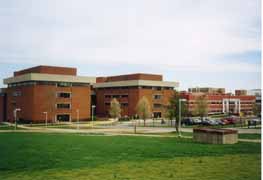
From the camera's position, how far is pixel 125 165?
5254mm

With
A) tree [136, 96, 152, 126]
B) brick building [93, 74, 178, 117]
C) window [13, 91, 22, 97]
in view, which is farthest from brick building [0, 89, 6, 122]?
brick building [93, 74, 178, 117]

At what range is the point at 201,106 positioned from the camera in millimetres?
16359

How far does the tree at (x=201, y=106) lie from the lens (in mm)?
16094

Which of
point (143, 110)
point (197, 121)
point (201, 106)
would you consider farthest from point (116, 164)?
point (143, 110)

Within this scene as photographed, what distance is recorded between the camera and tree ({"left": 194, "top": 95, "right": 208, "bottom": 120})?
16094 mm

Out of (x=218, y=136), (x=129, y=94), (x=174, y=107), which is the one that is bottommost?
(x=218, y=136)

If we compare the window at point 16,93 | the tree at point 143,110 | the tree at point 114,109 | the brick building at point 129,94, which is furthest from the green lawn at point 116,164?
the brick building at point 129,94

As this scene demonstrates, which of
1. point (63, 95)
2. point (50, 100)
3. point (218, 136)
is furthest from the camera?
point (63, 95)

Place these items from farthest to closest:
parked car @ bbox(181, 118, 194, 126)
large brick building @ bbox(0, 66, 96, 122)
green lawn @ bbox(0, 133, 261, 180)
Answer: parked car @ bbox(181, 118, 194, 126) < large brick building @ bbox(0, 66, 96, 122) < green lawn @ bbox(0, 133, 261, 180)

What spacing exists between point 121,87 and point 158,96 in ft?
9.05

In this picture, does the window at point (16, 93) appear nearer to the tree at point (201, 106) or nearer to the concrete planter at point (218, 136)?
the concrete planter at point (218, 136)

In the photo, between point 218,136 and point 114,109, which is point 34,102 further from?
point 114,109

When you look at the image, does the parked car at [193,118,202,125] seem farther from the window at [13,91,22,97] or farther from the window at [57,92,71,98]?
the window at [13,91,22,97]

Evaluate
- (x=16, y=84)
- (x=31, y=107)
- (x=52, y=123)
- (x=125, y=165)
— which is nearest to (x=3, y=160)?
(x=125, y=165)
